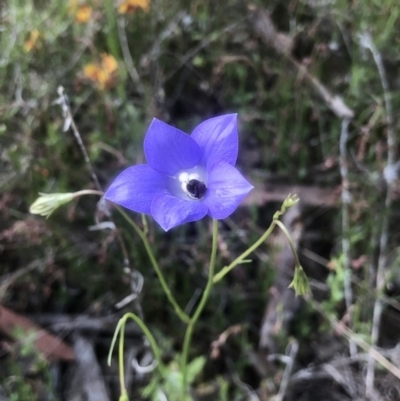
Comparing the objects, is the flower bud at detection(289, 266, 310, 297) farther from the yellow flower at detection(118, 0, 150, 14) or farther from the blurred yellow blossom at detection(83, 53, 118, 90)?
the yellow flower at detection(118, 0, 150, 14)

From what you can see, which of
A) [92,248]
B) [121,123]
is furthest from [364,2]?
[92,248]

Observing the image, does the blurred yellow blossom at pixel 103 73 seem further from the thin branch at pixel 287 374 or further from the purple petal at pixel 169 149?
the thin branch at pixel 287 374

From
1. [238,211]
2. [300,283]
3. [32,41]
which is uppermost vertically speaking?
[32,41]

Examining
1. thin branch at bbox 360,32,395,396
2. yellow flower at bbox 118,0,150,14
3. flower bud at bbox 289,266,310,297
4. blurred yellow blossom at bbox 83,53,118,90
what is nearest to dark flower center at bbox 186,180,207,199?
flower bud at bbox 289,266,310,297

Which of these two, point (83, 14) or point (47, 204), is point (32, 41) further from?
point (47, 204)

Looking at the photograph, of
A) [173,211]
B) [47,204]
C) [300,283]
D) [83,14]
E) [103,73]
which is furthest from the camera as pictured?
[83,14]

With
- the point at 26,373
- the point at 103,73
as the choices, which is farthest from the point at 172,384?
the point at 103,73

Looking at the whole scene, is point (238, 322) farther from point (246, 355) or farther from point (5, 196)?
point (5, 196)
